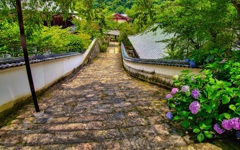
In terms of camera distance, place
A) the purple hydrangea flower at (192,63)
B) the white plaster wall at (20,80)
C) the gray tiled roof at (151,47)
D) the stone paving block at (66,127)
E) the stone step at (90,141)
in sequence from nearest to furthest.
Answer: the stone step at (90,141) → the stone paving block at (66,127) → the white plaster wall at (20,80) → the purple hydrangea flower at (192,63) → the gray tiled roof at (151,47)

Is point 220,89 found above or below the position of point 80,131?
above

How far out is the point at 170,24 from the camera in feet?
20.0

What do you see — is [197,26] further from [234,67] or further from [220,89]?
[220,89]

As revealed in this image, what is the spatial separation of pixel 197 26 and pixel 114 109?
3.10 metres

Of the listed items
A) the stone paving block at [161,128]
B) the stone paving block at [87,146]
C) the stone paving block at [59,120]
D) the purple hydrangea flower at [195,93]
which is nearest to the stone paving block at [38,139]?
the stone paving block at [87,146]

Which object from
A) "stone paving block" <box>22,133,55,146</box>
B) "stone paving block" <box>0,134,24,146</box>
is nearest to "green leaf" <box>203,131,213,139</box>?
"stone paving block" <box>22,133,55,146</box>

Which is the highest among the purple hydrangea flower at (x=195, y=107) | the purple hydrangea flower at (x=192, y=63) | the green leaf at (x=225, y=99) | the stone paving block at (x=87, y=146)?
the purple hydrangea flower at (x=192, y=63)

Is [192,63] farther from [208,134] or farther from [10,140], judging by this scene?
[10,140]

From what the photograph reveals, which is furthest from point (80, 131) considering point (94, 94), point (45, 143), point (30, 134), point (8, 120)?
point (94, 94)

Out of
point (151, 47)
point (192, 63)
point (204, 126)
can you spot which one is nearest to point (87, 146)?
point (204, 126)

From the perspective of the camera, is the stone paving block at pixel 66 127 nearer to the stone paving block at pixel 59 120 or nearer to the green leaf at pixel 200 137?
the stone paving block at pixel 59 120

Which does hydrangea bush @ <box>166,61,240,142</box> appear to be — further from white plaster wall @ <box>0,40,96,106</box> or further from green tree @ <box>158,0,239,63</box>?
white plaster wall @ <box>0,40,96,106</box>

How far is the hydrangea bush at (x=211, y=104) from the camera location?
268cm

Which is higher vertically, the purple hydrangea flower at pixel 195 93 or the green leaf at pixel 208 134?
the purple hydrangea flower at pixel 195 93
